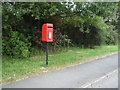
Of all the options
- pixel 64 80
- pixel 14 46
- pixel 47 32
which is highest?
pixel 47 32

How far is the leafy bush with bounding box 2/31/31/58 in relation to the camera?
7.24 m

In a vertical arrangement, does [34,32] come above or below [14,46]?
above

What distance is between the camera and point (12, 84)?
4.11 metres

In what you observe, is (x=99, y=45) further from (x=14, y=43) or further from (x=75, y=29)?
(x=14, y=43)

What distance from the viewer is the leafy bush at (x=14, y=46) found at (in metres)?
7.24

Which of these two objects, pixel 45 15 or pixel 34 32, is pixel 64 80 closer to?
pixel 45 15

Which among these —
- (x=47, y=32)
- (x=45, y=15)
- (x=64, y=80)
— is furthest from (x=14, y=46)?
(x=64, y=80)

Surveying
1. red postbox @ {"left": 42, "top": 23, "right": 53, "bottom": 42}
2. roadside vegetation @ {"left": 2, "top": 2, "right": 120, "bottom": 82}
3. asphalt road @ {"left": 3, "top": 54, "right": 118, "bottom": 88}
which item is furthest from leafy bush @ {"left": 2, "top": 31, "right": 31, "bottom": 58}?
asphalt road @ {"left": 3, "top": 54, "right": 118, "bottom": 88}

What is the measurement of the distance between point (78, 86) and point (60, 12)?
5.29m

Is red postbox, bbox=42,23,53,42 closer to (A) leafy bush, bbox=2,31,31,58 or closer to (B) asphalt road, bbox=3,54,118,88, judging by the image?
(B) asphalt road, bbox=3,54,118,88

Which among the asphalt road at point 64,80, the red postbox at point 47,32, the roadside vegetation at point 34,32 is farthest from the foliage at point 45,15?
the asphalt road at point 64,80

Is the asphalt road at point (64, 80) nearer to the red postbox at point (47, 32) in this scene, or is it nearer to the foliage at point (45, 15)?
the red postbox at point (47, 32)

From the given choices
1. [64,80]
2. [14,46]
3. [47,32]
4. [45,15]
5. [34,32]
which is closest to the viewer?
[64,80]

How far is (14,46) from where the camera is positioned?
7434 millimetres
